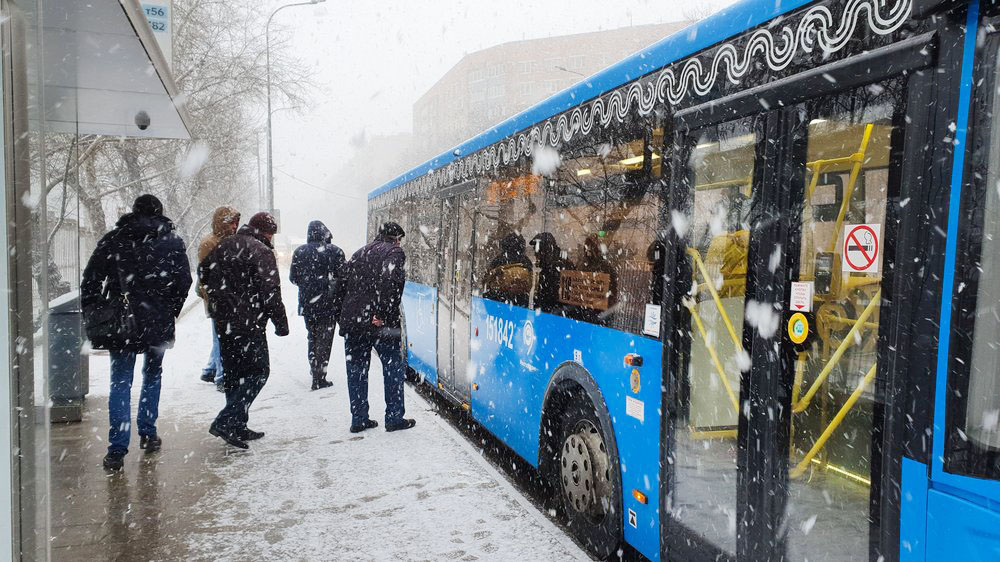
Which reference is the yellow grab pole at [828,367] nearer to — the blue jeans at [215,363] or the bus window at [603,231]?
the bus window at [603,231]

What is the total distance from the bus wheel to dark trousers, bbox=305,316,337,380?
14.9ft

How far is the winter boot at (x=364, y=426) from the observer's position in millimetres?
6582

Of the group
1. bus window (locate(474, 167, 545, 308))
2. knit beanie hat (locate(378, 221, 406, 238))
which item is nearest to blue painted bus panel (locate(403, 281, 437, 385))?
knit beanie hat (locate(378, 221, 406, 238))

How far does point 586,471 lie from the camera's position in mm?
4242

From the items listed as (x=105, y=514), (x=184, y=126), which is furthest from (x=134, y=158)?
(x=105, y=514)

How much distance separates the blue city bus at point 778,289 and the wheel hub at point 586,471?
0.05 feet

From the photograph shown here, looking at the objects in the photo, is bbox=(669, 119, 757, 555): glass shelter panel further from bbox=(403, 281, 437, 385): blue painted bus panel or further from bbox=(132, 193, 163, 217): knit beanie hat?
bbox=(403, 281, 437, 385): blue painted bus panel

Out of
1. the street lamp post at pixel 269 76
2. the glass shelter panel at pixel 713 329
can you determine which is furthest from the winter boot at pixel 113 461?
the street lamp post at pixel 269 76

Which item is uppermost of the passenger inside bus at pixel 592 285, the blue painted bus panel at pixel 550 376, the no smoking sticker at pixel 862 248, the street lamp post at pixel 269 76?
the street lamp post at pixel 269 76

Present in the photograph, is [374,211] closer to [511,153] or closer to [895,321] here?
[511,153]

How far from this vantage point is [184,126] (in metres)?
7.88

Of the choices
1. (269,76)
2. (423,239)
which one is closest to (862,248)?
(423,239)

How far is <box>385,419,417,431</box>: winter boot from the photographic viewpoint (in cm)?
658

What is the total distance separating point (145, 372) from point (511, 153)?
358 centimetres
